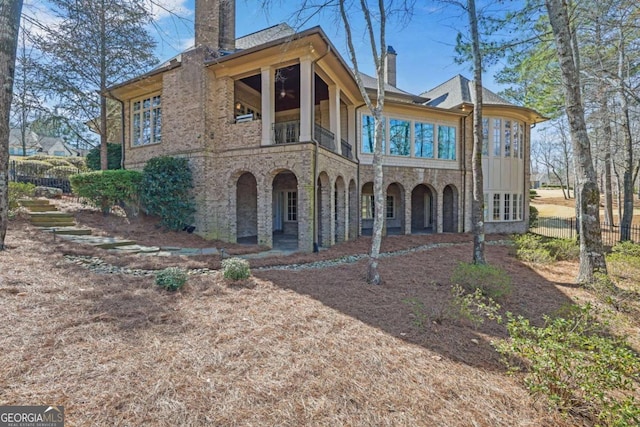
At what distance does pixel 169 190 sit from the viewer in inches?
424

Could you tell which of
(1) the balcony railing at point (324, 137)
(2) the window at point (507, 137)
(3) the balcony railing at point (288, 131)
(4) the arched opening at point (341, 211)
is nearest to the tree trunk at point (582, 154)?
(1) the balcony railing at point (324, 137)

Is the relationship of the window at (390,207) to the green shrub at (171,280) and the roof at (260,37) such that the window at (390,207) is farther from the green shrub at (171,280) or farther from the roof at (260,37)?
the green shrub at (171,280)

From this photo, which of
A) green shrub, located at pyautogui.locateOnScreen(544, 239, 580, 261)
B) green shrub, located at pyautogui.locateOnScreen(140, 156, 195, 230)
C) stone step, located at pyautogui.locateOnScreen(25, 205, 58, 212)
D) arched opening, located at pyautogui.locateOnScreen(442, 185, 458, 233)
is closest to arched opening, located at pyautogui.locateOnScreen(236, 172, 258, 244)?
green shrub, located at pyautogui.locateOnScreen(140, 156, 195, 230)

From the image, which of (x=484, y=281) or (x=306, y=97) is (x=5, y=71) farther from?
(x=484, y=281)

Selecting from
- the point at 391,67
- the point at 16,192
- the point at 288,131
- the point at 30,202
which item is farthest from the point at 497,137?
the point at 16,192

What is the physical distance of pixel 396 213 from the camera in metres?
17.8

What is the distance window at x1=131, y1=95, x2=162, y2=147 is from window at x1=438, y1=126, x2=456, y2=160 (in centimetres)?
1359

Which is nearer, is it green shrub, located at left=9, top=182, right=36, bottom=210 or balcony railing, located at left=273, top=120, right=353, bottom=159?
green shrub, located at left=9, top=182, right=36, bottom=210

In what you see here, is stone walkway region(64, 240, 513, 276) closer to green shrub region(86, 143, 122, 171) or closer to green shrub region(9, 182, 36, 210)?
green shrub region(9, 182, 36, 210)

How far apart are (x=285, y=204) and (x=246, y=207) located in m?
2.19

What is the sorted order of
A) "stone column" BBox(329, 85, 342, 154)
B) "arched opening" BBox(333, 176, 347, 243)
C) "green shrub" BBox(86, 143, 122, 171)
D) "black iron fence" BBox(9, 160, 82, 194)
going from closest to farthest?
"stone column" BBox(329, 85, 342, 154) → "arched opening" BBox(333, 176, 347, 243) → "black iron fence" BBox(9, 160, 82, 194) → "green shrub" BBox(86, 143, 122, 171)

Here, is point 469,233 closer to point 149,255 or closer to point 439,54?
point 439,54

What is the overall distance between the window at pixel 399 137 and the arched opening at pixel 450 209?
11.8ft

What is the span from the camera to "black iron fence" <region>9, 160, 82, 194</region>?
48.9ft
